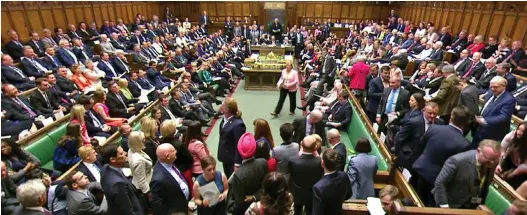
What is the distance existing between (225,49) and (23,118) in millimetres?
7299

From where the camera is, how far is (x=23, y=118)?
465 cm

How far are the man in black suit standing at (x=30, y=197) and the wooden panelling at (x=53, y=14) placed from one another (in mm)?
8277

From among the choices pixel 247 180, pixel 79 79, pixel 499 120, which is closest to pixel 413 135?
pixel 499 120

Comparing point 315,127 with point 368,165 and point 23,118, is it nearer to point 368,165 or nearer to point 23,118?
point 368,165

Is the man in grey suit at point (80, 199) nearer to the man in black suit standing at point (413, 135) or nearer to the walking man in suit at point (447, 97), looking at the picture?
the man in black suit standing at point (413, 135)

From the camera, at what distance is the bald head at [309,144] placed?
8.54 ft

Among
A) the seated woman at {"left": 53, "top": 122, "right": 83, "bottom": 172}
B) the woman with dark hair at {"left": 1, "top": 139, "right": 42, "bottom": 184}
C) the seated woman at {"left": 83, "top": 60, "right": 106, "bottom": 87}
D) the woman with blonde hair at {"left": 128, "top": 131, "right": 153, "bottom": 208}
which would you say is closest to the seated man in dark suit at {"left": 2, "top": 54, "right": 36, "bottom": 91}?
the seated woman at {"left": 83, "top": 60, "right": 106, "bottom": 87}

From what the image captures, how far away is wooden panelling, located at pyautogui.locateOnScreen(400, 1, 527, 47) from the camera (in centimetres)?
855

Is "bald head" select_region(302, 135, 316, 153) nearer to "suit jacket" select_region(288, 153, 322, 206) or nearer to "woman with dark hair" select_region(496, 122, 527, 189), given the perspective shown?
"suit jacket" select_region(288, 153, 322, 206)

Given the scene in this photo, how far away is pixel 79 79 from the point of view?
6.41 m

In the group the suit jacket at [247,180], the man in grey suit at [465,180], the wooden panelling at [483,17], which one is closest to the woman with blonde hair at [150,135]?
the suit jacket at [247,180]

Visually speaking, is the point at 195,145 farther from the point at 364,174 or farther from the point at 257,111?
the point at 257,111

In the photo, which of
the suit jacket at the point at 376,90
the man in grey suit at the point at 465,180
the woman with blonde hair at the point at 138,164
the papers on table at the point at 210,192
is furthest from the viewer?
the suit jacket at the point at 376,90

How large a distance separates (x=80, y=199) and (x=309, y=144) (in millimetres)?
1840
